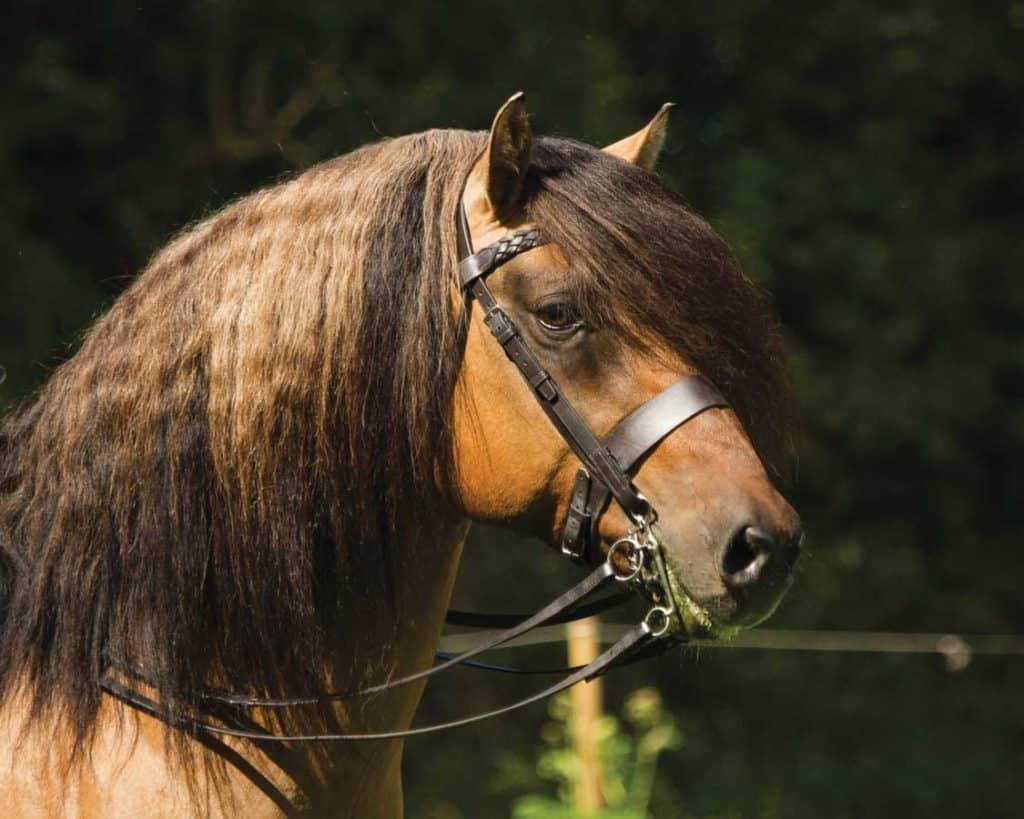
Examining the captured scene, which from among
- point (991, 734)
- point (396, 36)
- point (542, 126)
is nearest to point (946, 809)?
point (991, 734)

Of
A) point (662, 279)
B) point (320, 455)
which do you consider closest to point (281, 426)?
point (320, 455)

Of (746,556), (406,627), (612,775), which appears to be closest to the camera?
(746,556)

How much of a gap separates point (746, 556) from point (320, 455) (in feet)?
2.36

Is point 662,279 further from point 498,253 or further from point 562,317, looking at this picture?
point 498,253

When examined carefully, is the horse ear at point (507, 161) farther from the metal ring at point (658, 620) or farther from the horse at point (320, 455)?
the metal ring at point (658, 620)

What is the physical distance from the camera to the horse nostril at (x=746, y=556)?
2.02 m

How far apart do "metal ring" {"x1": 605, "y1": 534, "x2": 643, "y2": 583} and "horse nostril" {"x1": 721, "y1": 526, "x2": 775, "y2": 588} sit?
0.15 m

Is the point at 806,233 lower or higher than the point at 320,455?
lower

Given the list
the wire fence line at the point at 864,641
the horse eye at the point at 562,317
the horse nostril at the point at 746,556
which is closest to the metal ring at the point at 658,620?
the horse nostril at the point at 746,556

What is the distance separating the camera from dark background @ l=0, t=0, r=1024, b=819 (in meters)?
7.49

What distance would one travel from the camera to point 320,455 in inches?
85.5

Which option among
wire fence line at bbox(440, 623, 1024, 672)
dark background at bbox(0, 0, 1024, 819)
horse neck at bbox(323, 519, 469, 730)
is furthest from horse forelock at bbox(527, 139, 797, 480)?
dark background at bbox(0, 0, 1024, 819)

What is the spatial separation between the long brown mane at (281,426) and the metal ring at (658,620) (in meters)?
0.38

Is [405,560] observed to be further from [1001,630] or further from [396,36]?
[1001,630]
